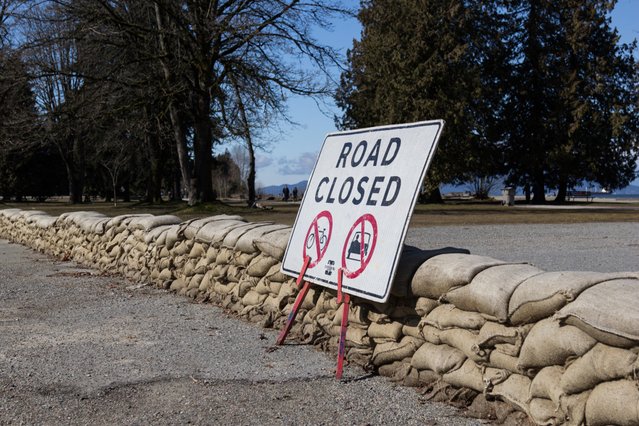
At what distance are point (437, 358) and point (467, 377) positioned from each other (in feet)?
0.82

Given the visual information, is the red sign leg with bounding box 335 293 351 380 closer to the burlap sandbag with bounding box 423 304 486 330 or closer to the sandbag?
the sandbag

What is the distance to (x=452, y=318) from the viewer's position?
388 cm

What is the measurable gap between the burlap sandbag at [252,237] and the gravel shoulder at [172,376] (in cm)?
64

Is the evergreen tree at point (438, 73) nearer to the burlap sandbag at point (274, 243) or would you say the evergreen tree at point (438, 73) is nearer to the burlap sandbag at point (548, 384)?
the burlap sandbag at point (274, 243)

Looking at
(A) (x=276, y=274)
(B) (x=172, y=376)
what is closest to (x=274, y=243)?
(A) (x=276, y=274)

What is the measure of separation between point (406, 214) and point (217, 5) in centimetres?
2007

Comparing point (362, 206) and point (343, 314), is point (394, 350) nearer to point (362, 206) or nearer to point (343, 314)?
point (343, 314)

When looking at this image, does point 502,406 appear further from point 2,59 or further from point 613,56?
point 613,56

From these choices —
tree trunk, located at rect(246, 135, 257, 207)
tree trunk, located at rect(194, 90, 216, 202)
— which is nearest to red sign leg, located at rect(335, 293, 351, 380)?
tree trunk, located at rect(246, 135, 257, 207)

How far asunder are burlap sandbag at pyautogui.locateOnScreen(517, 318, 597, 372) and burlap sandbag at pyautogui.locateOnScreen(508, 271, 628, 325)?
2.5 inches

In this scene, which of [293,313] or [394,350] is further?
[293,313]

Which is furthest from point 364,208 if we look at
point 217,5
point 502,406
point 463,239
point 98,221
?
point 217,5

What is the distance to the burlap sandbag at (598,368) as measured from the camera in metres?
2.79

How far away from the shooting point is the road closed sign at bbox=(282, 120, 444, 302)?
14.0 feet
